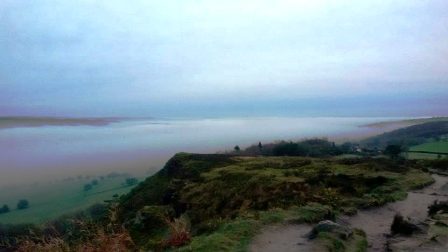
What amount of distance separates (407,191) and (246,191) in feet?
26.2

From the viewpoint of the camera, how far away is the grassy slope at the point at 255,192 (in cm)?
1374

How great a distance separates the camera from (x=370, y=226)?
1400 cm

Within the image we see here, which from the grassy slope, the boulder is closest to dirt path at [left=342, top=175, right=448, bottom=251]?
the grassy slope

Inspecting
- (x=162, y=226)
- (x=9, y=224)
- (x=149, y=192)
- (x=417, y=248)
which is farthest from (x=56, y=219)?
(x=417, y=248)

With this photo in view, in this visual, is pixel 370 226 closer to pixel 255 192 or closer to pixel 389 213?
pixel 389 213

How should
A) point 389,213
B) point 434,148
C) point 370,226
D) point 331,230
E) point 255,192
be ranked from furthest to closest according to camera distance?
point 434,148
point 255,192
point 389,213
point 370,226
point 331,230

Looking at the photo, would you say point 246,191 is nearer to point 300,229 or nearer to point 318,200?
point 318,200

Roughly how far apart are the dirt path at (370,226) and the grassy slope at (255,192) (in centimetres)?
42

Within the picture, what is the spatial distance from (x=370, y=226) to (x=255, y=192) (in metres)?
8.26

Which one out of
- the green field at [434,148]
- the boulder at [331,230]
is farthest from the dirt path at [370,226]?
the green field at [434,148]

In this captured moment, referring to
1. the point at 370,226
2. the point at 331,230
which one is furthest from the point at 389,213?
the point at 331,230

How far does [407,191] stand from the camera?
1917 cm

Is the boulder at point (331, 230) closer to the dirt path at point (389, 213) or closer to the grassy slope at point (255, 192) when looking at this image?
the dirt path at point (389, 213)

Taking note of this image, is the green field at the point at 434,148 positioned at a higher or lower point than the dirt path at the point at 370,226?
higher
